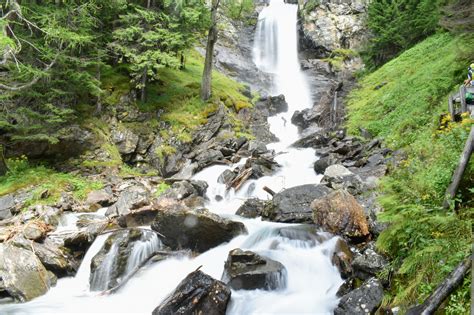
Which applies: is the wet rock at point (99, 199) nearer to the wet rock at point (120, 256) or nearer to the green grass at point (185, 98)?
the wet rock at point (120, 256)

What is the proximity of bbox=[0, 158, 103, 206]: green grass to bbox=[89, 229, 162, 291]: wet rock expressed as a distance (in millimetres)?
4670

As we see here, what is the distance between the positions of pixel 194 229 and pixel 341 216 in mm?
3796

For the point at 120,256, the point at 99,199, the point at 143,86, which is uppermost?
the point at 143,86

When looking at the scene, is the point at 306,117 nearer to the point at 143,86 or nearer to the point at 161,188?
the point at 143,86

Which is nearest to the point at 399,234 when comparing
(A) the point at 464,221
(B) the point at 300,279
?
(A) the point at 464,221

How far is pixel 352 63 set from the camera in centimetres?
3328

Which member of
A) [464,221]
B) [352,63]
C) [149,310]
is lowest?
[149,310]

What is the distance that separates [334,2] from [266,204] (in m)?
33.0

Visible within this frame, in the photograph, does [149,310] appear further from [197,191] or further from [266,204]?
[197,191]

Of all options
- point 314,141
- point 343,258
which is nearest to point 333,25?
point 314,141

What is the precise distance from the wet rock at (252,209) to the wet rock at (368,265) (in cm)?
496

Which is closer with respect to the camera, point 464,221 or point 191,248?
point 464,221

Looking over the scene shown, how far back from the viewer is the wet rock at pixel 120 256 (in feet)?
28.8

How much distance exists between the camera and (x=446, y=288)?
3.94 meters
